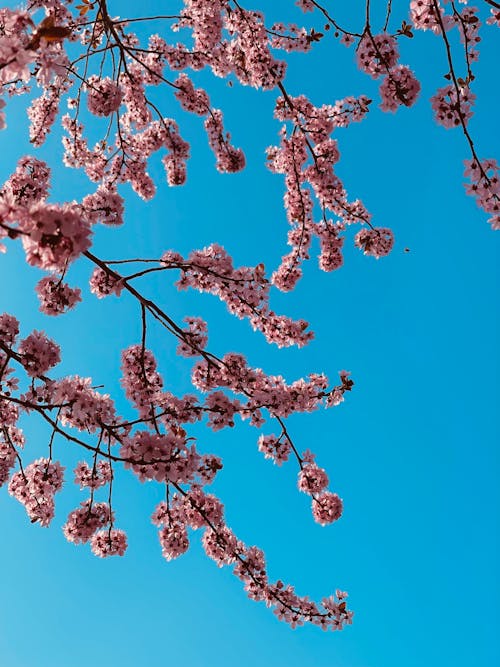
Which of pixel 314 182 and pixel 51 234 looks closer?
pixel 51 234

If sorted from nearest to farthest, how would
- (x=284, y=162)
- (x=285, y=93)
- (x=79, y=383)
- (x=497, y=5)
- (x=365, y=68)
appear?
(x=497, y=5), (x=79, y=383), (x=365, y=68), (x=285, y=93), (x=284, y=162)

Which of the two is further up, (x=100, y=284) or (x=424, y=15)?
(x=424, y=15)

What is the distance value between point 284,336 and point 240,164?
13.5 ft

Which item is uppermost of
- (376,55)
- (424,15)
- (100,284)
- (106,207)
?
(376,55)

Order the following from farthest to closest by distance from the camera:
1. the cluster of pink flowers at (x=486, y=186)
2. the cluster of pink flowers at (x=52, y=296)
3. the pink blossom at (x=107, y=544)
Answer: the pink blossom at (x=107, y=544) → the cluster of pink flowers at (x=52, y=296) → the cluster of pink flowers at (x=486, y=186)

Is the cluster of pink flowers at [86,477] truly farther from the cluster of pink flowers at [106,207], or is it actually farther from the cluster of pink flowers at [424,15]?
the cluster of pink flowers at [424,15]

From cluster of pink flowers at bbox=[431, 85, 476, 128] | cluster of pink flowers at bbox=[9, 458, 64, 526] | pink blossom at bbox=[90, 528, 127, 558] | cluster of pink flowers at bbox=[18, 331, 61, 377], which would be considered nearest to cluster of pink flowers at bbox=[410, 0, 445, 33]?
cluster of pink flowers at bbox=[431, 85, 476, 128]

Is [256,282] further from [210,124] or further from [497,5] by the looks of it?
[497,5]

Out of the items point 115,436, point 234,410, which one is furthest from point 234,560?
point 115,436

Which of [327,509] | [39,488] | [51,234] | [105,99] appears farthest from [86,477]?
[105,99]

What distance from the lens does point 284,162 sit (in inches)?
430

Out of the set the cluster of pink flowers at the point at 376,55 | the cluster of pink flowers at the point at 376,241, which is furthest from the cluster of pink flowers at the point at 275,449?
the cluster of pink flowers at the point at 376,55

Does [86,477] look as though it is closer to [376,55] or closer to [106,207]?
[106,207]

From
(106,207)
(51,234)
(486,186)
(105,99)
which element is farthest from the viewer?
(105,99)
